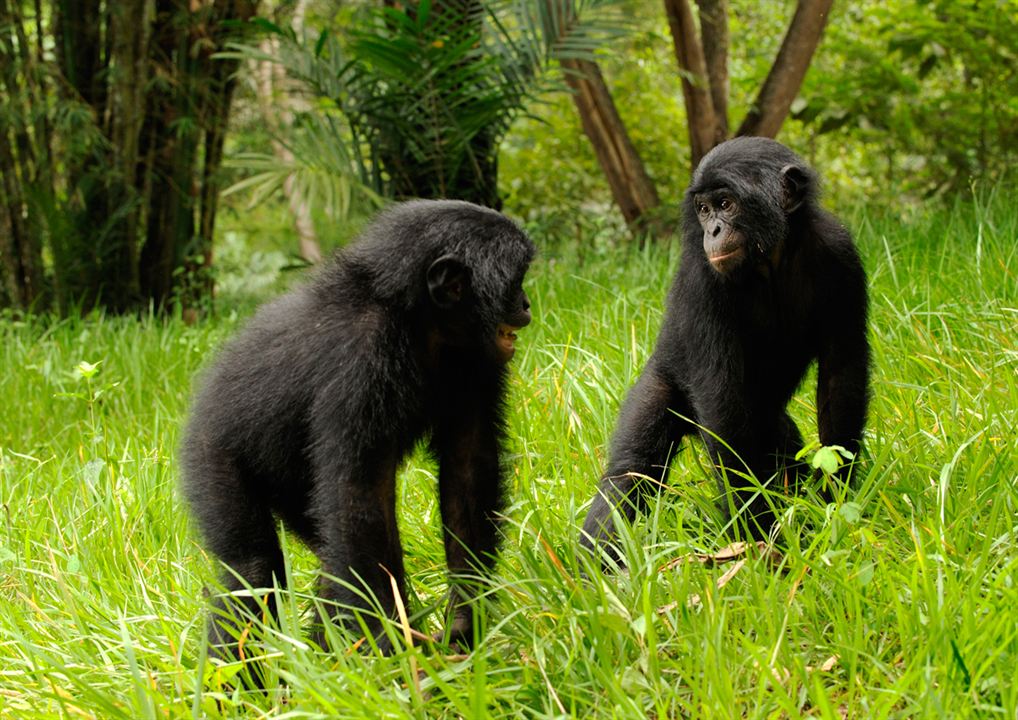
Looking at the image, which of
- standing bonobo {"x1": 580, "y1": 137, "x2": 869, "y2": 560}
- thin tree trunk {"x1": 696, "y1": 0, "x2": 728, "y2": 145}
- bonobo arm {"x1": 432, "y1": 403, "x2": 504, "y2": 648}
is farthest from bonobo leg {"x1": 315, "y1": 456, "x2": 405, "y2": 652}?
thin tree trunk {"x1": 696, "y1": 0, "x2": 728, "y2": 145}

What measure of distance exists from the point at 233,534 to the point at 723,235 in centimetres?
187

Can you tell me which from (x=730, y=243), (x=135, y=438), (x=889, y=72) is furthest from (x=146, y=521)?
(x=889, y=72)

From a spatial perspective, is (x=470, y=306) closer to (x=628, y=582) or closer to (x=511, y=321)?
(x=511, y=321)

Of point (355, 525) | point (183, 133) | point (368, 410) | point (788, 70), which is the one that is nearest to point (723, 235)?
point (368, 410)

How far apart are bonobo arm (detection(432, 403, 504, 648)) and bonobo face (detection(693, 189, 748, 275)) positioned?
3.07ft

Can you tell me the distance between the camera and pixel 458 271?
133 inches

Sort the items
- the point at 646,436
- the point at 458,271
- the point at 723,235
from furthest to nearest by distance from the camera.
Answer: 1. the point at 646,436
2. the point at 723,235
3. the point at 458,271

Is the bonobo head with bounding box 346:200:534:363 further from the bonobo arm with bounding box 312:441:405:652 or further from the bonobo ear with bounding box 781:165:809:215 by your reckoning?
the bonobo ear with bounding box 781:165:809:215

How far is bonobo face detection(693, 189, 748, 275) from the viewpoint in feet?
12.5

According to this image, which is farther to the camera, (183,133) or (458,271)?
(183,133)

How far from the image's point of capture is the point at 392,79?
799 centimetres

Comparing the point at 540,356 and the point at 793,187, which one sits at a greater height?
→ the point at 793,187

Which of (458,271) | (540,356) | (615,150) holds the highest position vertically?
(458,271)

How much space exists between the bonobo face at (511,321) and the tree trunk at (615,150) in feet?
18.8
